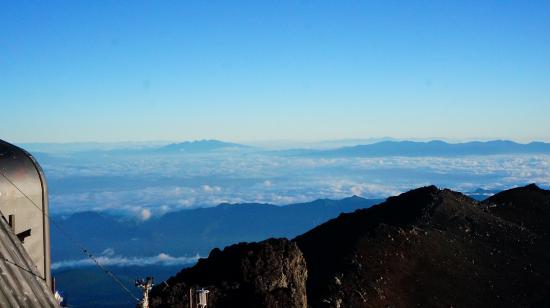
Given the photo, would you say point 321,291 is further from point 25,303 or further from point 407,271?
point 25,303

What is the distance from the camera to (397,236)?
160 feet

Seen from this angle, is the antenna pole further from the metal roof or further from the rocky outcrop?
the rocky outcrop

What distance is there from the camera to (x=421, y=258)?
4759cm

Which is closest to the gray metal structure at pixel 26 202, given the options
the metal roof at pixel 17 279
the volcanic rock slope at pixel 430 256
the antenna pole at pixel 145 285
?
the antenna pole at pixel 145 285

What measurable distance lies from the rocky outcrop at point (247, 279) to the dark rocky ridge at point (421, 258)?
81 millimetres

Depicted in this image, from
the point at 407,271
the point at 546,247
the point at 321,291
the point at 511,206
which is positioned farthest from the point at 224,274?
the point at 511,206

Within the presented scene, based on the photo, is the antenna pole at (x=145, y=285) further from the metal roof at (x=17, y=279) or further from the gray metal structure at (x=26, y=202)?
the metal roof at (x=17, y=279)

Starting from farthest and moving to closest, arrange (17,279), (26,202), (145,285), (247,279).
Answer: (247,279), (145,285), (26,202), (17,279)

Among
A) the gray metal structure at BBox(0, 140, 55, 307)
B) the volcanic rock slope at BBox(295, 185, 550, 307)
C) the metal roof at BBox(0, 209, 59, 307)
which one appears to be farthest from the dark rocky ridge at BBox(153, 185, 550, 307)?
the metal roof at BBox(0, 209, 59, 307)

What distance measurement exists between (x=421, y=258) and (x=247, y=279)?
20.2 meters

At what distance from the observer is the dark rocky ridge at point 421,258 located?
128 feet

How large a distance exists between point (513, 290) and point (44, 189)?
39824 mm

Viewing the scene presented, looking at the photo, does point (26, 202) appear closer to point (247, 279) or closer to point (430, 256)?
point (247, 279)

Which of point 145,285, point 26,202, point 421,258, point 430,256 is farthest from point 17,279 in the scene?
point 430,256
